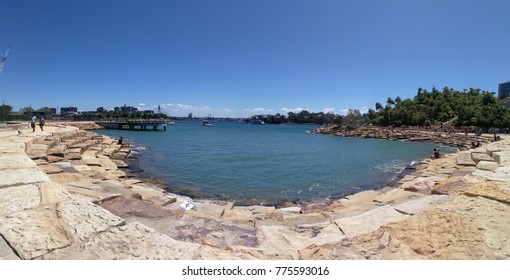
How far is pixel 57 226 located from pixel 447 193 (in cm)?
682

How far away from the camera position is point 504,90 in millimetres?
119062

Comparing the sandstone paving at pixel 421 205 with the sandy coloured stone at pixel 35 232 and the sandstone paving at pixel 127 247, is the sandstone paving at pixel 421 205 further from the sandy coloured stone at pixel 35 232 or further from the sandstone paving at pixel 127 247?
the sandy coloured stone at pixel 35 232

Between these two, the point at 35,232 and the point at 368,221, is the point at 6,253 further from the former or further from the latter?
the point at 368,221

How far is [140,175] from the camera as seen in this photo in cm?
1580

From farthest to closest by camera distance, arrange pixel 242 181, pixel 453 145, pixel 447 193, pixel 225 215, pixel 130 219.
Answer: pixel 453 145
pixel 242 181
pixel 225 215
pixel 447 193
pixel 130 219

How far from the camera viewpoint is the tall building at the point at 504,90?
117 metres

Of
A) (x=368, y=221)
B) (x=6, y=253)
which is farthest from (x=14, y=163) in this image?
(x=368, y=221)

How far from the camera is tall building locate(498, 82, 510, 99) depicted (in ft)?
384

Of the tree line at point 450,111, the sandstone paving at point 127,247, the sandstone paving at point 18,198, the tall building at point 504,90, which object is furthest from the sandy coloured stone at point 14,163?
the tall building at point 504,90

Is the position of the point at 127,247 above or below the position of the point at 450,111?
below

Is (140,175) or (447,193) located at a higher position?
(447,193)

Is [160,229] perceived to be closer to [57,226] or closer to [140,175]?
[57,226]

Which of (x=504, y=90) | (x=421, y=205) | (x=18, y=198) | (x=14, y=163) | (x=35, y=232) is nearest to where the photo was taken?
(x=35, y=232)

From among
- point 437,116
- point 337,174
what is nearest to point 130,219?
point 337,174
